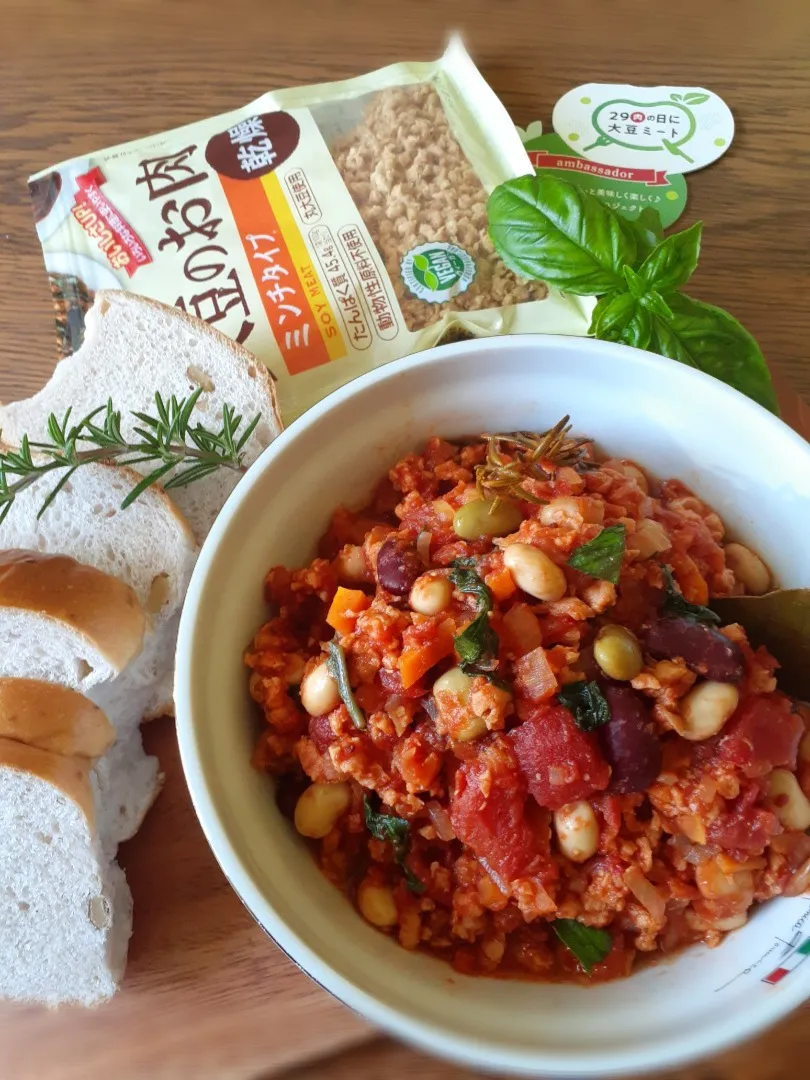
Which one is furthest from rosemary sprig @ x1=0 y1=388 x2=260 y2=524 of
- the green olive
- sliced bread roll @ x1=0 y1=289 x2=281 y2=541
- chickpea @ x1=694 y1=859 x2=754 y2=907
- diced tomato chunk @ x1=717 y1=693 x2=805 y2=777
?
chickpea @ x1=694 y1=859 x2=754 y2=907

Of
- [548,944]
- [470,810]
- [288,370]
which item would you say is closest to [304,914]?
[470,810]

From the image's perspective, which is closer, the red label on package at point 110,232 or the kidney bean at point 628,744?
the kidney bean at point 628,744

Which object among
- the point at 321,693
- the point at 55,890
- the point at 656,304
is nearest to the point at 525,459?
the point at 656,304

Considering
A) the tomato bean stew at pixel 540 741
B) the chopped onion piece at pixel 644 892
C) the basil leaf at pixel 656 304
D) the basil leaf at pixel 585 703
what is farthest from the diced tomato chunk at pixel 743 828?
the basil leaf at pixel 656 304

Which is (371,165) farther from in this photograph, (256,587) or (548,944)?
(548,944)

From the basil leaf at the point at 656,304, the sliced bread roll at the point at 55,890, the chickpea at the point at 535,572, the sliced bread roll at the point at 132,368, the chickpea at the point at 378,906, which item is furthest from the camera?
the sliced bread roll at the point at 132,368

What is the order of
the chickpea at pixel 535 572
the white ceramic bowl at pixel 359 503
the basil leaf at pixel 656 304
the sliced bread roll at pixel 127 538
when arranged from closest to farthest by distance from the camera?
the white ceramic bowl at pixel 359 503 < the chickpea at pixel 535 572 < the basil leaf at pixel 656 304 < the sliced bread roll at pixel 127 538

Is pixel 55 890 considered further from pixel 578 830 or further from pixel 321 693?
pixel 578 830

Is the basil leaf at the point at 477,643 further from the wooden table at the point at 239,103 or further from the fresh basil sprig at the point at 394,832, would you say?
the wooden table at the point at 239,103
